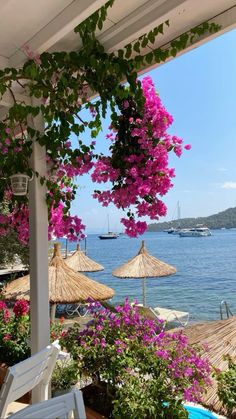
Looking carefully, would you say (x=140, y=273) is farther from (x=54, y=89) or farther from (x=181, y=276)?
(x=181, y=276)

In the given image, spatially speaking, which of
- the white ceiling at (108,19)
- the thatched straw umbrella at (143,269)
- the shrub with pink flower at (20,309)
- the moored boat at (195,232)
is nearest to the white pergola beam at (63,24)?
the white ceiling at (108,19)

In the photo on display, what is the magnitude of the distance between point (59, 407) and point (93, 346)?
4.15 feet

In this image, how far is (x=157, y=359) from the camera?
2291mm

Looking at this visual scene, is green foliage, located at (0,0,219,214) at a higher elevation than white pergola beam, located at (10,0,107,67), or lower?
lower

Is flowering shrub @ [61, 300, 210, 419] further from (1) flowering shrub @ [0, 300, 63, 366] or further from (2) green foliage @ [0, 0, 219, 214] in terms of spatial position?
(2) green foliage @ [0, 0, 219, 214]

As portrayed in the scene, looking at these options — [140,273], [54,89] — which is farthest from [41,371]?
[140,273]

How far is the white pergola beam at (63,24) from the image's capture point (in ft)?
5.85

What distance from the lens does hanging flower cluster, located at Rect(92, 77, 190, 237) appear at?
228 cm

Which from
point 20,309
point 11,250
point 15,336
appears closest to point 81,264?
point 11,250

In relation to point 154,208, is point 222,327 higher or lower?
lower

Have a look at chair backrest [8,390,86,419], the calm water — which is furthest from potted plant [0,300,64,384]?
the calm water

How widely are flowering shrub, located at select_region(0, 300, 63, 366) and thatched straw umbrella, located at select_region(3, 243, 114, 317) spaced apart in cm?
323

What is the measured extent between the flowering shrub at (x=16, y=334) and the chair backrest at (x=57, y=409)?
2004 mm

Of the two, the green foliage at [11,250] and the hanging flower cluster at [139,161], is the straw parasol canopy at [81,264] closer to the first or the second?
the green foliage at [11,250]
